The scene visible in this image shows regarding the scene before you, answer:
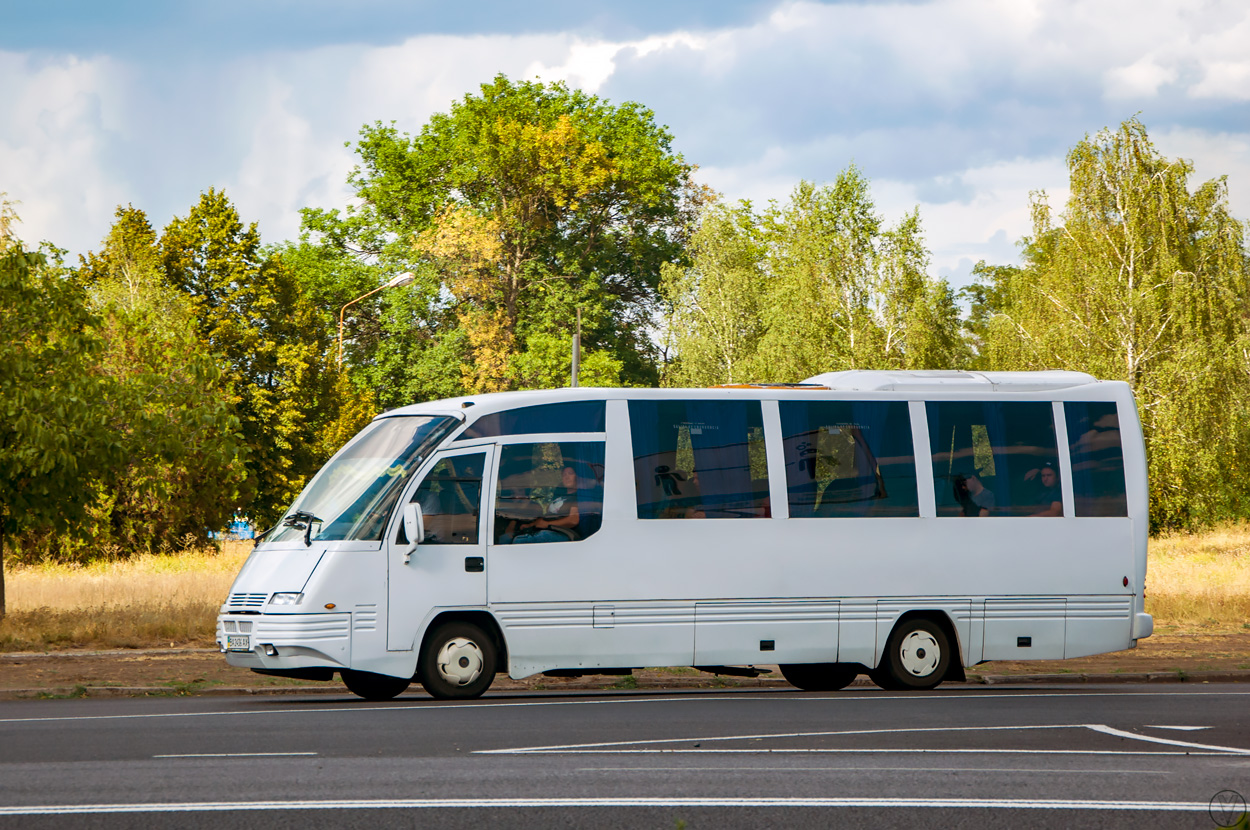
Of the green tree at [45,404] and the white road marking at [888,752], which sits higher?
the green tree at [45,404]

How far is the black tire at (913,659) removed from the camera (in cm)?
1513

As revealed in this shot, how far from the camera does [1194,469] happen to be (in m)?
42.8

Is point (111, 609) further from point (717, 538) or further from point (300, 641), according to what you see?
point (717, 538)

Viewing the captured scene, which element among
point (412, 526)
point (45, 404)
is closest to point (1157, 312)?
point (45, 404)

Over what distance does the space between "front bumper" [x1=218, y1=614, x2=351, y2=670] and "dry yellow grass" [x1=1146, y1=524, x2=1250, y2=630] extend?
1505 cm

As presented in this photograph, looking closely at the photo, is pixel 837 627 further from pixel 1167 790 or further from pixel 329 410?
pixel 329 410

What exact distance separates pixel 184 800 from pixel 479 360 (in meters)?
44.7

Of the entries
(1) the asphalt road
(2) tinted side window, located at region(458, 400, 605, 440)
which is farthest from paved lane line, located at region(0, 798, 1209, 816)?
(2) tinted side window, located at region(458, 400, 605, 440)

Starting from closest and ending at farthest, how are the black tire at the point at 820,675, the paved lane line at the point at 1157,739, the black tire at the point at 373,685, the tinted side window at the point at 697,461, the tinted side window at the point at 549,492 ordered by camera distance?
the paved lane line at the point at 1157,739 < the tinted side window at the point at 549,492 < the black tire at the point at 373,685 < the tinted side window at the point at 697,461 < the black tire at the point at 820,675

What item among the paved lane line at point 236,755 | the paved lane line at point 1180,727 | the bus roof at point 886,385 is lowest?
the paved lane line at point 1180,727

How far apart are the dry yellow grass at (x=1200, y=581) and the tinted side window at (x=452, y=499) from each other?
45.8 feet

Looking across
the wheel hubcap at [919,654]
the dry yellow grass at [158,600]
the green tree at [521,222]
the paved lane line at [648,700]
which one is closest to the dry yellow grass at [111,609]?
the dry yellow grass at [158,600]

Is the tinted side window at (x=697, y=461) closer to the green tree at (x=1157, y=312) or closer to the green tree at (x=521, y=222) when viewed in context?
the green tree at (x=1157, y=312)

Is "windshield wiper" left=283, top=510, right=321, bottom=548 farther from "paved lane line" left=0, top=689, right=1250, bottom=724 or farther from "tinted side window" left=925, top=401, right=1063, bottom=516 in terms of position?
"tinted side window" left=925, top=401, right=1063, bottom=516
